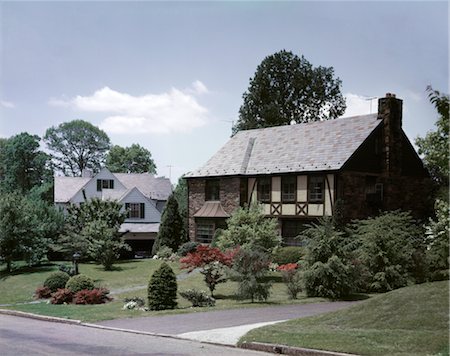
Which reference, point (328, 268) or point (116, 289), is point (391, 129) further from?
point (116, 289)

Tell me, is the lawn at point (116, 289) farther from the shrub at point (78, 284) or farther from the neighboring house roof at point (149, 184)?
the neighboring house roof at point (149, 184)

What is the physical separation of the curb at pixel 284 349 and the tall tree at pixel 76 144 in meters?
75.6

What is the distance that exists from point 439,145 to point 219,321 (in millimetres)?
8822

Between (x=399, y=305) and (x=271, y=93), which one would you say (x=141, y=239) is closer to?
(x=271, y=93)

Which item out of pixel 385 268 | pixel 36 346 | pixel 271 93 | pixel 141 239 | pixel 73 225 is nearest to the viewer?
pixel 36 346

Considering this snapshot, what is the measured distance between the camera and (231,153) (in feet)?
149

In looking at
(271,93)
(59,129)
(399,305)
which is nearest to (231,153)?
(271,93)

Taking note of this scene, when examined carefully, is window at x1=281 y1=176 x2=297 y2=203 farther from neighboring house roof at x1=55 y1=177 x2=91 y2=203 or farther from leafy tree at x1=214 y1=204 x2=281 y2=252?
neighboring house roof at x1=55 y1=177 x2=91 y2=203

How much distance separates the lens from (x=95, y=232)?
40.3m

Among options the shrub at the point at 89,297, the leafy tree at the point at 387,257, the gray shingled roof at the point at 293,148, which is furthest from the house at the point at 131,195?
the leafy tree at the point at 387,257

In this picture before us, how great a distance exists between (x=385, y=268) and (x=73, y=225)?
82.9 ft

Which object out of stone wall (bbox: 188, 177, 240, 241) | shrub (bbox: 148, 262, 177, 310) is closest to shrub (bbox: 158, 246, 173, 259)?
stone wall (bbox: 188, 177, 240, 241)

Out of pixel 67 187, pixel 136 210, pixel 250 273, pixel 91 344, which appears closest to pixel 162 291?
pixel 250 273

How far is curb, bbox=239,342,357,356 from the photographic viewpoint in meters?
12.8
